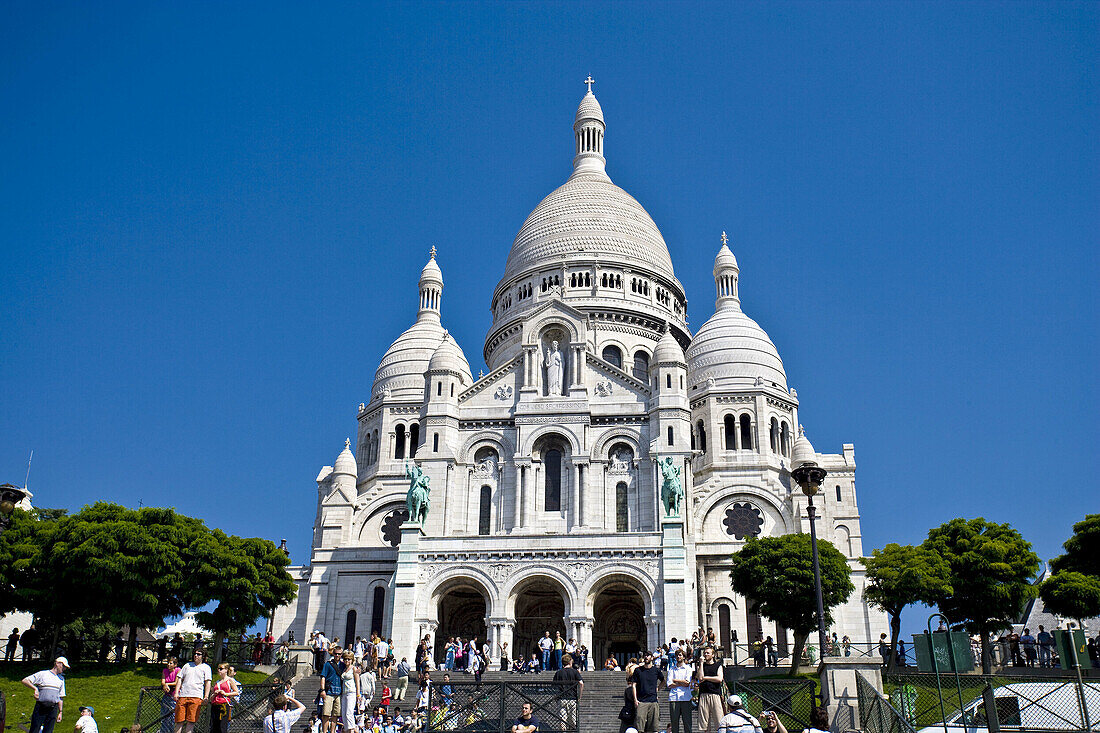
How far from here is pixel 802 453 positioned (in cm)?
5669

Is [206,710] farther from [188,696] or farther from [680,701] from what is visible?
[680,701]

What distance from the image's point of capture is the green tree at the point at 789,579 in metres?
42.3

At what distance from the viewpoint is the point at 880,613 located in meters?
52.1

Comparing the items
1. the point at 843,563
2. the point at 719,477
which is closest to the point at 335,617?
the point at 719,477

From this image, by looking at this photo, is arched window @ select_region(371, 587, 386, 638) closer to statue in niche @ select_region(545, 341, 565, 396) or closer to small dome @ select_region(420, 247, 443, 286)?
statue in niche @ select_region(545, 341, 565, 396)

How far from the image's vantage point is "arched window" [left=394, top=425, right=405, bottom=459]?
63000 mm

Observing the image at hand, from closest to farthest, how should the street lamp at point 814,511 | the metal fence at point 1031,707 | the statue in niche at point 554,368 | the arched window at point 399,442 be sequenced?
1. the metal fence at point 1031,707
2. the street lamp at point 814,511
3. the statue in niche at point 554,368
4. the arched window at point 399,442

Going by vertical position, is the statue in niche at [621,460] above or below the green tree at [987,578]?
above

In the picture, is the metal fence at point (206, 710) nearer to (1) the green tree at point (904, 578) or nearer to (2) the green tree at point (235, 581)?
(2) the green tree at point (235, 581)

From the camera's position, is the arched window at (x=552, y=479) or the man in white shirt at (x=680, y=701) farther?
the arched window at (x=552, y=479)

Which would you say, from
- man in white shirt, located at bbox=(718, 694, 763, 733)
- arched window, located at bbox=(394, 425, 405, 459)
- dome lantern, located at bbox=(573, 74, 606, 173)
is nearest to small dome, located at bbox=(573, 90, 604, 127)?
dome lantern, located at bbox=(573, 74, 606, 173)

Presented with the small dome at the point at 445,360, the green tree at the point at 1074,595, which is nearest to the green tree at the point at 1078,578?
the green tree at the point at 1074,595

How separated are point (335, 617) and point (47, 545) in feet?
55.5

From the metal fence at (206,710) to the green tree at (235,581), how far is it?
16822 mm
